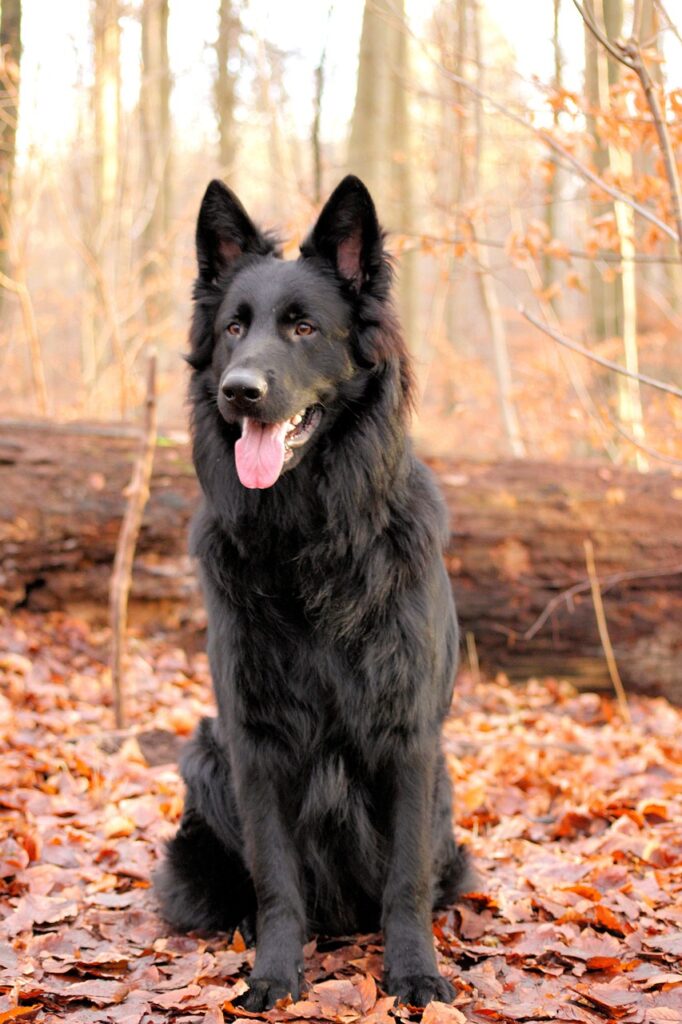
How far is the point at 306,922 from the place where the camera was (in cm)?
292

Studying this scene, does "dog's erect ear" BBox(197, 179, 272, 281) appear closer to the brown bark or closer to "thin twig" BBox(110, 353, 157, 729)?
"thin twig" BBox(110, 353, 157, 729)

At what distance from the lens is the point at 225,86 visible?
1455cm

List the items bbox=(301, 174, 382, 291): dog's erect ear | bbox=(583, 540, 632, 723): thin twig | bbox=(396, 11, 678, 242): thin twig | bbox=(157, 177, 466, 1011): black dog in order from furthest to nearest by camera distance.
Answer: bbox=(583, 540, 632, 723): thin twig → bbox=(396, 11, 678, 242): thin twig → bbox=(301, 174, 382, 291): dog's erect ear → bbox=(157, 177, 466, 1011): black dog

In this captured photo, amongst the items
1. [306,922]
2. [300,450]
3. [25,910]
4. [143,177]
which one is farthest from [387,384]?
[143,177]

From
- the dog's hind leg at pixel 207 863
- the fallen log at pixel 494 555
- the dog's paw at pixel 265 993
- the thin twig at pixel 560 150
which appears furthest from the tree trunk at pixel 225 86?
the dog's paw at pixel 265 993

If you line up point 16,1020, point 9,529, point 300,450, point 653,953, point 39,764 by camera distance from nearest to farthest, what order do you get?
point 16,1020 → point 653,953 → point 300,450 → point 39,764 → point 9,529

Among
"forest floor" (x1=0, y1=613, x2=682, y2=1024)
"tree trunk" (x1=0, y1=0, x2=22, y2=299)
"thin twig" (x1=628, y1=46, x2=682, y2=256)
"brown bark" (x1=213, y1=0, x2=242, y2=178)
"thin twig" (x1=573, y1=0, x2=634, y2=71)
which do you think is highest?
"brown bark" (x1=213, y1=0, x2=242, y2=178)

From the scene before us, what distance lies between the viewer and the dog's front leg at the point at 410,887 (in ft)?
8.94

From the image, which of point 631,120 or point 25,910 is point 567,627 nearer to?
point 631,120

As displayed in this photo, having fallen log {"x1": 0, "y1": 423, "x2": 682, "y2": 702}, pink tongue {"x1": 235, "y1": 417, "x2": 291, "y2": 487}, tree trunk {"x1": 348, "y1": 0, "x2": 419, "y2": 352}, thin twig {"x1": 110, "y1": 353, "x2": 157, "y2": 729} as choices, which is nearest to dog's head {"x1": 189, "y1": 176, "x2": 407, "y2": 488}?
pink tongue {"x1": 235, "y1": 417, "x2": 291, "y2": 487}

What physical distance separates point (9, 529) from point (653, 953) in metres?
4.87

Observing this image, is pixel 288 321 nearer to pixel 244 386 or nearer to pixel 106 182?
pixel 244 386

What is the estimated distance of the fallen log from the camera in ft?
21.1

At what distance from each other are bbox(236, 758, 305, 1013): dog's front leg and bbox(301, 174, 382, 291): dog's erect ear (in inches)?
65.8
